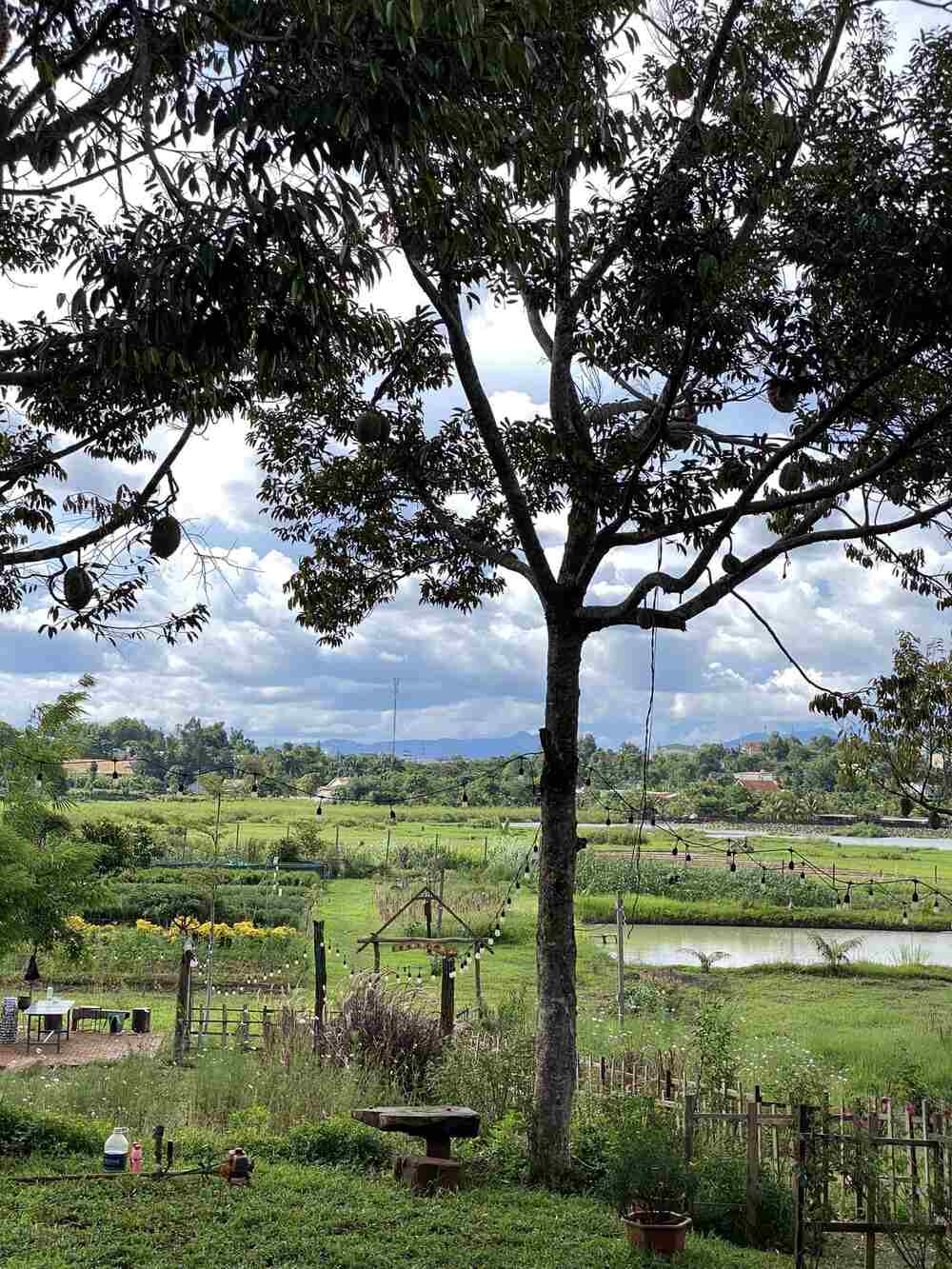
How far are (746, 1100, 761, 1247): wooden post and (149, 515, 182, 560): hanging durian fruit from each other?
16.1 ft

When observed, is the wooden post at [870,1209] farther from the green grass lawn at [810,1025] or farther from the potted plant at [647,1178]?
the green grass lawn at [810,1025]

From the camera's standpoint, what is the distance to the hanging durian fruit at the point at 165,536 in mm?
5844

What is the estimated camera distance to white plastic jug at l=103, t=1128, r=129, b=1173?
24.4ft

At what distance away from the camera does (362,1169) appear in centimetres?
814

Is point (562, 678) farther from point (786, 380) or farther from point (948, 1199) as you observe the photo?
point (948, 1199)

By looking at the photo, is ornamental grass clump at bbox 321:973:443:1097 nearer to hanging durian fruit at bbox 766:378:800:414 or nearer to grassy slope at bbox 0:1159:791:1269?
grassy slope at bbox 0:1159:791:1269

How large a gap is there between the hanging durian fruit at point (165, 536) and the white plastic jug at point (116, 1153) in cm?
399

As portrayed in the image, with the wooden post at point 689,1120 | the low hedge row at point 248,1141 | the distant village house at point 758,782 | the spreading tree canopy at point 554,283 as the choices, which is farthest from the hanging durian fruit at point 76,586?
the distant village house at point 758,782

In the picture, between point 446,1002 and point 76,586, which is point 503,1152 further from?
point 76,586

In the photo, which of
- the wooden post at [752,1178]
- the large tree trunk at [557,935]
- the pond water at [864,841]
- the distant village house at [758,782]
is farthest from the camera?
the distant village house at [758,782]

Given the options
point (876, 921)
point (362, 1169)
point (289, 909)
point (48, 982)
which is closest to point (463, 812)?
point (876, 921)

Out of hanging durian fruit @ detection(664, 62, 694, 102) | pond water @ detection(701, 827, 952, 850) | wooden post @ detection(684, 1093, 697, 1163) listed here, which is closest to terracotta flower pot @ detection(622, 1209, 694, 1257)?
wooden post @ detection(684, 1093, 697, 1163)

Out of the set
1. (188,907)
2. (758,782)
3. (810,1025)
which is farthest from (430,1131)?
(758,782)

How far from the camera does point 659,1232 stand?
6.35 meters
